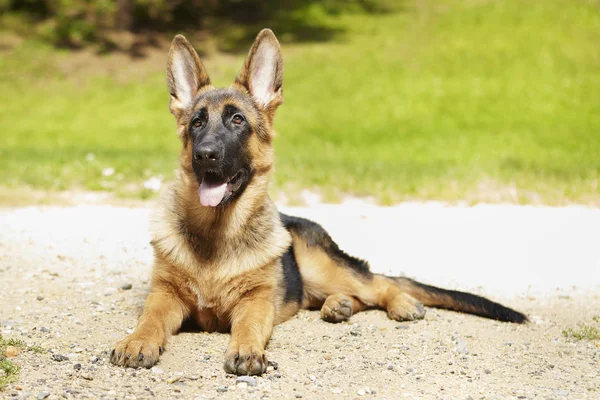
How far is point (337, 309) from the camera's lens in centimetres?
647

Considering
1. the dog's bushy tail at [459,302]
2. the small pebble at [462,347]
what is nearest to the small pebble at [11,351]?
the small pebble at [462,347]

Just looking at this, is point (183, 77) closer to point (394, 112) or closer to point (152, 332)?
point (152, 332)

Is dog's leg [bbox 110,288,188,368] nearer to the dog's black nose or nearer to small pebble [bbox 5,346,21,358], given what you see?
small pebble [bbox 5,346,21,358]

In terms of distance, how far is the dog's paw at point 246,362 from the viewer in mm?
5039

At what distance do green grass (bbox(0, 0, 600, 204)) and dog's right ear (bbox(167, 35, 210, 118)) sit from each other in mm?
5836

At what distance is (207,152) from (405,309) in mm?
2394

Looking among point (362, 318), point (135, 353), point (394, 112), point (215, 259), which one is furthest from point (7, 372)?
point (394, 112)

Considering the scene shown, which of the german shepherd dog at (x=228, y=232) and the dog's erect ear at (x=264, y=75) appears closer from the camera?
the german shepherd dog at (x=228, y=232)

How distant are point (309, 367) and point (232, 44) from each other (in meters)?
22.2

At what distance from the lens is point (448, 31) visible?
27031 mm

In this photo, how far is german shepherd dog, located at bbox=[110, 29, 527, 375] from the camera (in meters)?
5.60

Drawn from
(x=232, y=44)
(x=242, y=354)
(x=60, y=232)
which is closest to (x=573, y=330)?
(x=242, y=354)

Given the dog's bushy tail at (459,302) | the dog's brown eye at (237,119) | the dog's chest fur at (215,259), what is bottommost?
the dog's bushy tail at (459,302)

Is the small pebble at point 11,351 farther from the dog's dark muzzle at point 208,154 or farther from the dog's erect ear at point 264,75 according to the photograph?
the dog's erect ear at point 264,75
